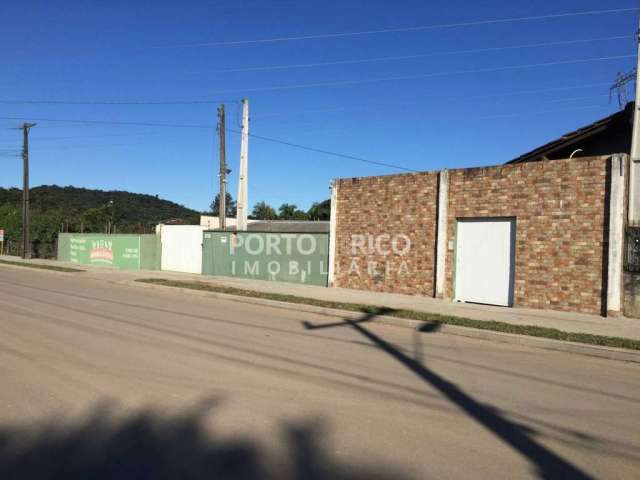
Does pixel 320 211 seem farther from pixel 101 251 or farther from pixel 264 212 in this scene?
pixel 101 251

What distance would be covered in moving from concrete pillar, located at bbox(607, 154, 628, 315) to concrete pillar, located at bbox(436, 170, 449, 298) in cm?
433

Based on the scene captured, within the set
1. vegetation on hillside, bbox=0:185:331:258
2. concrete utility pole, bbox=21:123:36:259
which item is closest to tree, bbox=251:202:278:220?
vegetation on hillside, bbox=0:185:331:258

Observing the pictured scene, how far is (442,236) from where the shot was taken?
1562cm

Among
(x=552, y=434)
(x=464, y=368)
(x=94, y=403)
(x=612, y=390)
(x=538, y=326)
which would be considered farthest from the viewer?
(x=538, y=326)

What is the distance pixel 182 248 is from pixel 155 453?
72.5 feet

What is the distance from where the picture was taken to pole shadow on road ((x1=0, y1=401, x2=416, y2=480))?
12.6 feet

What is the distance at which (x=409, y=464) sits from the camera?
407cm

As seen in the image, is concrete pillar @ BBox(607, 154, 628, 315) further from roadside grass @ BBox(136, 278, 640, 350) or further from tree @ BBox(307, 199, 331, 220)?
tree @ BBox(307, 199, 331, 220)

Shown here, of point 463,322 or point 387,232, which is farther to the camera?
point 387,232

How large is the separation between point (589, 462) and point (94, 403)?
4421 mm

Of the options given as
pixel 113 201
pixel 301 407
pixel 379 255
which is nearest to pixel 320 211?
pixel 113 201

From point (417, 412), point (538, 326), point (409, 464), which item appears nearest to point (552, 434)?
point (417, 412)

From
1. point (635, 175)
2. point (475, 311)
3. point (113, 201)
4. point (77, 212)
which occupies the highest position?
point (113, 201)

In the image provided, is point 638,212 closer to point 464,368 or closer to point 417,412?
point 464,368
